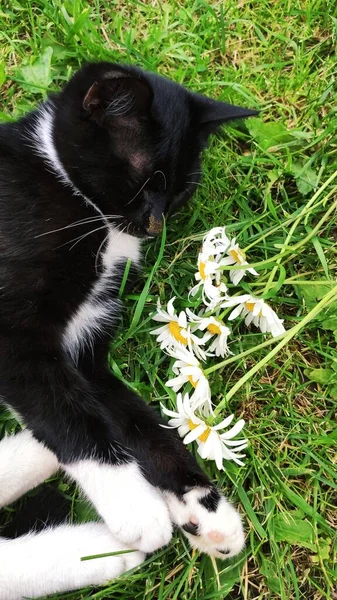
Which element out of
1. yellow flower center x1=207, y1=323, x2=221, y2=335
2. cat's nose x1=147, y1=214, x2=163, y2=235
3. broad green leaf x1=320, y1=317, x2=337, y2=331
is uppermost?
cat's nose x1=147, y1=214, x2=163, y2=235

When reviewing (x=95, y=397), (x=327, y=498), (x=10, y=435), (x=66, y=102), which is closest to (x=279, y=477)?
(x=327, y=498)

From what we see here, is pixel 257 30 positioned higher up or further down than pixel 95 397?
higher up

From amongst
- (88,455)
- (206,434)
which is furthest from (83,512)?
(206,434)

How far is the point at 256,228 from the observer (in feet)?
5.86

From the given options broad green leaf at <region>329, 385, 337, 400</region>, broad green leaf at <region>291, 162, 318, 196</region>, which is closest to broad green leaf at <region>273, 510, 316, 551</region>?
broad green leaf at <region>329, 385, 337, 400</region>

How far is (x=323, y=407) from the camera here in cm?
170

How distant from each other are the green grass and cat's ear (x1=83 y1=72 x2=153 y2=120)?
0.49 meters

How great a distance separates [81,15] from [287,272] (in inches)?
42.5

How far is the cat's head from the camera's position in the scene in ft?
4.43

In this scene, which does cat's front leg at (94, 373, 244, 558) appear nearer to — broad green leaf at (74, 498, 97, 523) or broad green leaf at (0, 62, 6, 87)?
broad green leaf at (74, 498, 97, 523)

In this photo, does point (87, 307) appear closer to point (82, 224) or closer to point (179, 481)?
point (82, 224)

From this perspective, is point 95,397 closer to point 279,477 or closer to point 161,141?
point 279,477

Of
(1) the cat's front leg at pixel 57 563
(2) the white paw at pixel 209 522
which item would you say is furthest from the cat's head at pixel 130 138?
(1) the cat's front leg at pixel 57 563

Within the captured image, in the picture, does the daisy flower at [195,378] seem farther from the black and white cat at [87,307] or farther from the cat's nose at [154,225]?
the cat's nose at [154,225]
